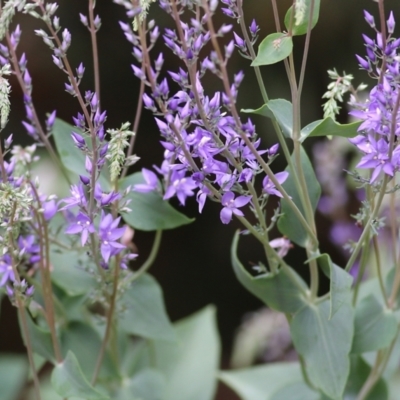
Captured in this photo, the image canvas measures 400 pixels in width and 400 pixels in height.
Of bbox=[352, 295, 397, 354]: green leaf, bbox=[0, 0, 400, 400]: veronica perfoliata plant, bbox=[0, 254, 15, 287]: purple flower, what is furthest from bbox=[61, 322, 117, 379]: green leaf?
bbox=[352, 295, 397, 354]: green leaf

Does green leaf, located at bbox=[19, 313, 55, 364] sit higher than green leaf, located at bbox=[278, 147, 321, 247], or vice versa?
green leaf, located at bbox=[278, 147, 321, 247]

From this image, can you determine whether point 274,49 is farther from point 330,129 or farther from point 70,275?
point 70,275

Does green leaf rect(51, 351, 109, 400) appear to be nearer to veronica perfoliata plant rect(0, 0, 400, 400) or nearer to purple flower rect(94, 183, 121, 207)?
veronica perfoliata plant rect(0, 0, 400, 400)

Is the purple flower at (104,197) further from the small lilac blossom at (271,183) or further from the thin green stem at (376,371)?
the thin green stem at (376,371)

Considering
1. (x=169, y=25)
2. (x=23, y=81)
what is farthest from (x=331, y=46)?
(x=23, y=81)

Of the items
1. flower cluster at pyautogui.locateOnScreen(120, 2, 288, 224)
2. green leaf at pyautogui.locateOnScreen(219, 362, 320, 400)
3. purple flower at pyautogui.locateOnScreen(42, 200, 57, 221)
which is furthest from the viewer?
green leaf at pyautogui.locateOnScreen(219, 362, 320, 400)

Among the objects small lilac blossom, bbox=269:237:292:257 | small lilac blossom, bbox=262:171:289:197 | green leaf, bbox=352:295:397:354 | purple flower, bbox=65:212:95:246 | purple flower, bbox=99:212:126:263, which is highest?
purple flower, bbox=65:212:95:246

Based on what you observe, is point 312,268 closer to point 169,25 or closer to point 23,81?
point 23,81

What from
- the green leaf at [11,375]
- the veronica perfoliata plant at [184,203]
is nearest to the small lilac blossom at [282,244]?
the veronica perfoliata plant at [184,203]
